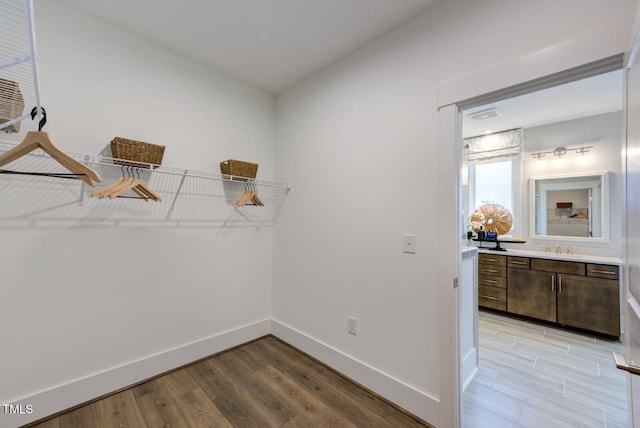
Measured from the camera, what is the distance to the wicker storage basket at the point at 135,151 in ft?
6.08

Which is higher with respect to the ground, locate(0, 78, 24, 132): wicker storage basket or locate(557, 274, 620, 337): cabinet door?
locate(0, 78, 24, 132): wicker storage basket

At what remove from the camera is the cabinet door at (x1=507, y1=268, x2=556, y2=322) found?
10.9 ft

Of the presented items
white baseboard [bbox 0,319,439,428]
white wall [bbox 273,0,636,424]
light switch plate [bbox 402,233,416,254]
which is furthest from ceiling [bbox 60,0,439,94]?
white baseboard [bbox 0,319,439,428]

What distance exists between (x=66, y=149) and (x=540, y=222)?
530 centimetres

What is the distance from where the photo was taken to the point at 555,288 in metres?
3.29

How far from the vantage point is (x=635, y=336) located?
2.87ft

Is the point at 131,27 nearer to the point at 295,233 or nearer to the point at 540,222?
the point at 295,233

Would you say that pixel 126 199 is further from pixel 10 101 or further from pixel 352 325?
pixel 352 325

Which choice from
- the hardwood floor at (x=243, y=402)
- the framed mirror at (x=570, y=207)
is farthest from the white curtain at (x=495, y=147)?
the hardwood floor at (x=243, y=402)

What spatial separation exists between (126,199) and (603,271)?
4.81 metres

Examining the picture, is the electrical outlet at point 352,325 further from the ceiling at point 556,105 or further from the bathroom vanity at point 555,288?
the bathroom vanity at point 555,288

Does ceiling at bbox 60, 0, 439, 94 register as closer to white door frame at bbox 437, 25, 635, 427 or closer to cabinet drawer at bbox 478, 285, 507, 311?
white door frame at bbox 437, 25, 635, 427

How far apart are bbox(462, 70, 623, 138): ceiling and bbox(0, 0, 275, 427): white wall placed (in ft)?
8.65

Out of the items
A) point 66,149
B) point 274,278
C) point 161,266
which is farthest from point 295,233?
point 66,149
